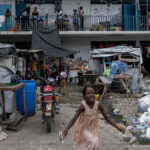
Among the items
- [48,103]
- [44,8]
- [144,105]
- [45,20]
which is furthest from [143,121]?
[44,8]

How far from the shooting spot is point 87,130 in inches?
121

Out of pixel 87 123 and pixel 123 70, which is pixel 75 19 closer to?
pixel 123 70

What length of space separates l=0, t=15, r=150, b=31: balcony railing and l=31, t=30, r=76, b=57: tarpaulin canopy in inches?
94.2

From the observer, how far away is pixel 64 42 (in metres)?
17.4

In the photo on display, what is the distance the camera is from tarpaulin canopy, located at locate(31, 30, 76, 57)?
11.9 m

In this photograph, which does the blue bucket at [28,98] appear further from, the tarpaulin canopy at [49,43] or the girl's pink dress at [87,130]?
the tarpaulin canopy at [49,43]

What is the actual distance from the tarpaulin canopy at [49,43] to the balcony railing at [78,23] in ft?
7.85

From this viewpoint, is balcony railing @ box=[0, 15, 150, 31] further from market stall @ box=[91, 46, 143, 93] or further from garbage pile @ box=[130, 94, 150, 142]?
garbage pile @ box=[130, 94, 150, 142]

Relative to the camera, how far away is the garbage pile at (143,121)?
5102mm

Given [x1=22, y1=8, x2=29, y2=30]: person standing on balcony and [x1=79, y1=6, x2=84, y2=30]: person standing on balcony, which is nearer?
[x1=22, y1=8, x2=29, y2=30]: person standing on balcony

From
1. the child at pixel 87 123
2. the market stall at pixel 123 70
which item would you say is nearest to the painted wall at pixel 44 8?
the market stall at pixel 123 70

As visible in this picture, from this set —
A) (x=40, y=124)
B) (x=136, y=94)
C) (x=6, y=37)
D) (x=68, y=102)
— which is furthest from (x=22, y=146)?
(x=6, y=37)

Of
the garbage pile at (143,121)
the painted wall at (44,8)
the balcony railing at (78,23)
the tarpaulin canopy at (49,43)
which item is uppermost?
the painted wall at (44,8)

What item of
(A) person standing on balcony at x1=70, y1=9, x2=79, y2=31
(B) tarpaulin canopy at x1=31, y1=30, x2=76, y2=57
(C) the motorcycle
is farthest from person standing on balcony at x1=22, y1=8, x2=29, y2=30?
(C) the motorcycle
